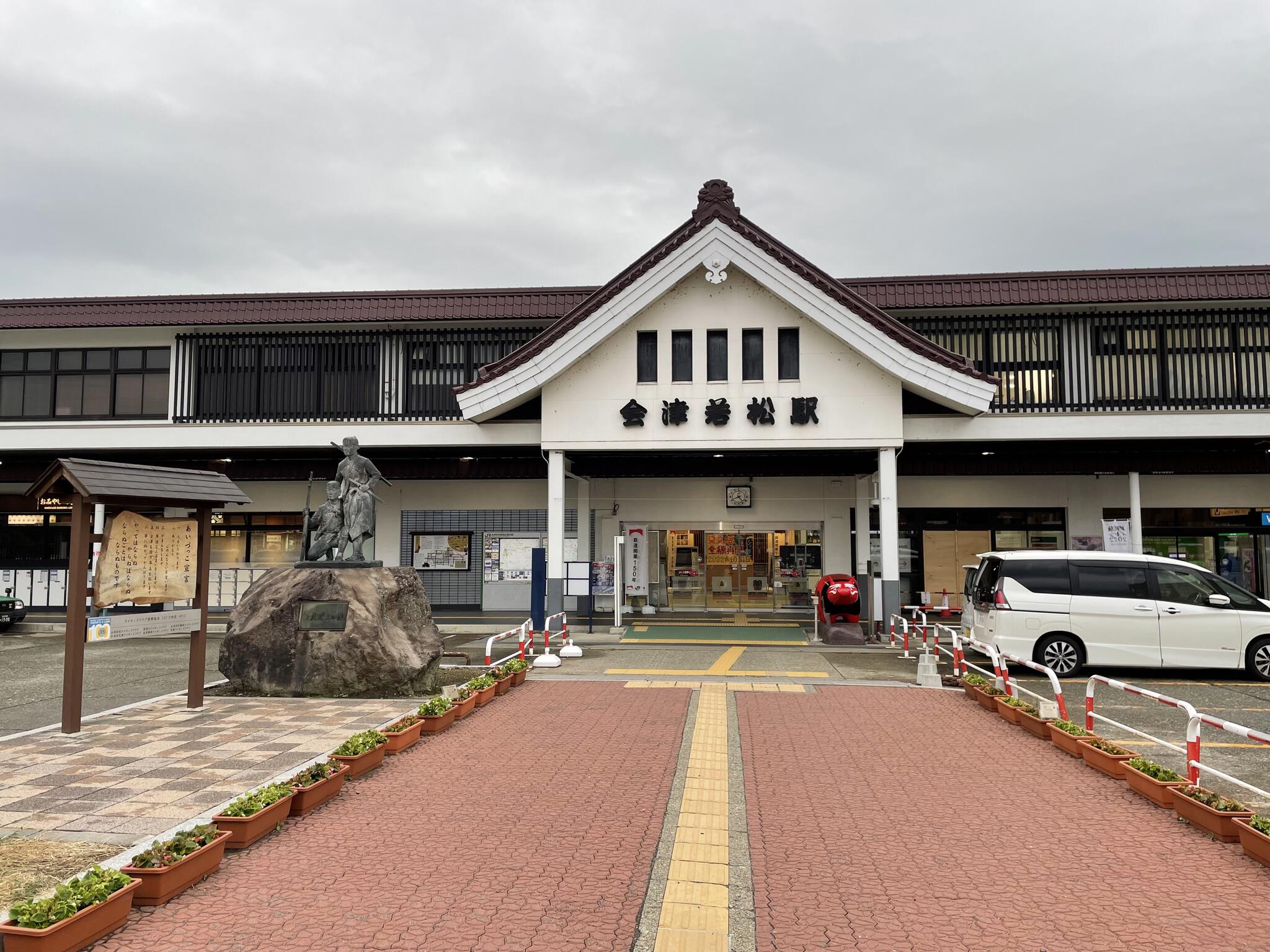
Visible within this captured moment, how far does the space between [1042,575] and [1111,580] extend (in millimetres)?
1074

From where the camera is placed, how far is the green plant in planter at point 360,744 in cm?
757

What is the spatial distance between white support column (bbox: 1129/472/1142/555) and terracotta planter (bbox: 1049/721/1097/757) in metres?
12.0

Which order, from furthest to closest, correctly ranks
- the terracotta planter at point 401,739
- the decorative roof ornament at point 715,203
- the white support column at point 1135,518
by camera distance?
1. the white support column at point 1135,518
2. the decorative roof ornament at point 715,203
3. the terracotta planter at point 401,739

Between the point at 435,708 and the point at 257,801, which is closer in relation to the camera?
the point at 257,801

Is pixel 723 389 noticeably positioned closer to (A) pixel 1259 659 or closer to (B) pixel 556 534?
(B) pixel 556 534

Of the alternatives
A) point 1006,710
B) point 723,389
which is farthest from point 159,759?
point 723,389

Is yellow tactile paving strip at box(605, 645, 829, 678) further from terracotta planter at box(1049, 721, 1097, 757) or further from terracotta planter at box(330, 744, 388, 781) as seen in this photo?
terracotta planter at box(330, 744, 388, 781)

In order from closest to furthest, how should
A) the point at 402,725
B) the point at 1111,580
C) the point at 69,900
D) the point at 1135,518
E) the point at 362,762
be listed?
1. the point at 69,900
2. the point at 362,762
3. the point at 402,725
4. the point at 1111,580
5. the point at 1135,518

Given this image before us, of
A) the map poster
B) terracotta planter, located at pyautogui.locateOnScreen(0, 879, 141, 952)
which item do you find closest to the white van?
the map poster

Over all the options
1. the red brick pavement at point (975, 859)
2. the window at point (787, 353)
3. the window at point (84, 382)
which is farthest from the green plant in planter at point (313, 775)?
the window at point (84, 382)

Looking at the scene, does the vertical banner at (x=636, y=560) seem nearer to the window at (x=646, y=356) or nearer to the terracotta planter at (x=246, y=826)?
the window at (x=646, y=356)

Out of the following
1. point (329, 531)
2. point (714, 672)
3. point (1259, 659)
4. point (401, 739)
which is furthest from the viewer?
point (714, 672)

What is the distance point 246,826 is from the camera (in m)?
5.70

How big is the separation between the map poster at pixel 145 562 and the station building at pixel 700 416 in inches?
317
